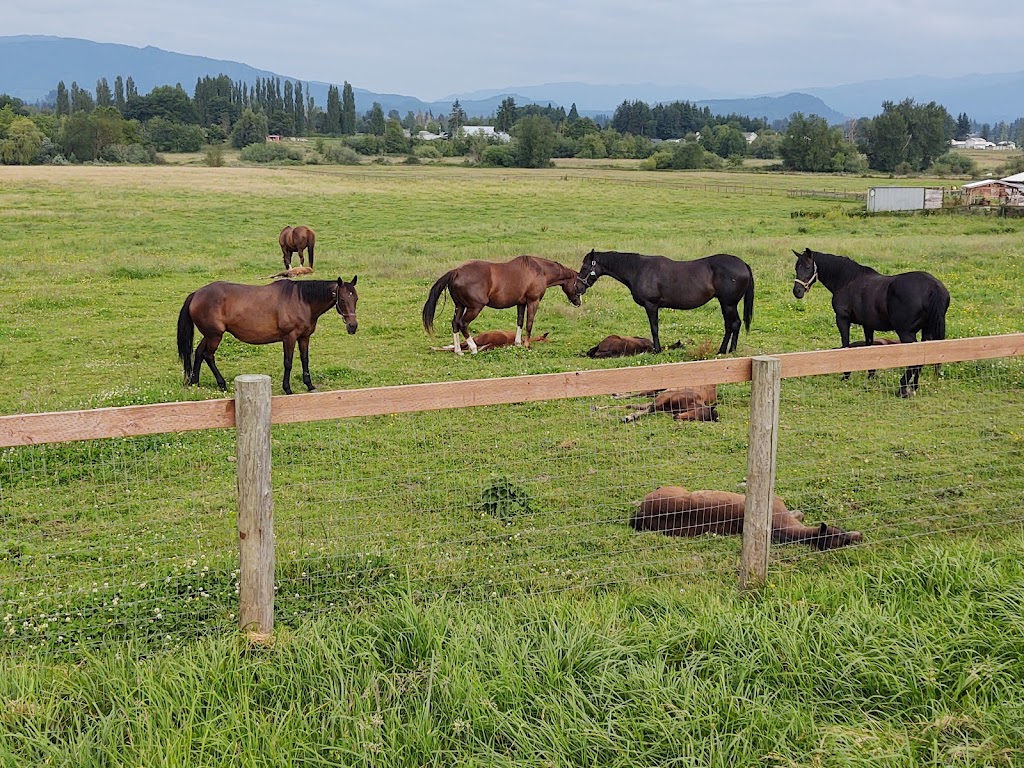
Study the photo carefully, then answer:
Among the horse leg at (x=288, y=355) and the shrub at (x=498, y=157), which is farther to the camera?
the shrub at (x=498, y=157)

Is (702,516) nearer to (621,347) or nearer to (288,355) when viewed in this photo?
(288,355)

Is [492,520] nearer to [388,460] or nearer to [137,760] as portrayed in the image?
[388,460]

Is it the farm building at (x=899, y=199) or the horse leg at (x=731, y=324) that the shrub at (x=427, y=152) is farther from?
the horse leg at (x=731, y=324)

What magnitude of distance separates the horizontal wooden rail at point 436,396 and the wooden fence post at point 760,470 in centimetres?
16

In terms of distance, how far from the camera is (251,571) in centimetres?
442

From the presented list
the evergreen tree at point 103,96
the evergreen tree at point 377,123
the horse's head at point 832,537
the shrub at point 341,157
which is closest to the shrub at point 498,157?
the shrub at point 341,157

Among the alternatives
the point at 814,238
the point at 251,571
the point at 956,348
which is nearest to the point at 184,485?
the point at 251,571

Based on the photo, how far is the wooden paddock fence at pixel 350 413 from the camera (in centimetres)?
415

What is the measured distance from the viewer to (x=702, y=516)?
262 inches

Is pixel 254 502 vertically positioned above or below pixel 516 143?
below

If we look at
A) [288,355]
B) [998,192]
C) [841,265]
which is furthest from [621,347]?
[998,192]

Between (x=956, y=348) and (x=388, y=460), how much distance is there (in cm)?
480

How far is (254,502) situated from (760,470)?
9.06 feet

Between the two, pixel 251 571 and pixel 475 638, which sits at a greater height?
pixel 251 571
